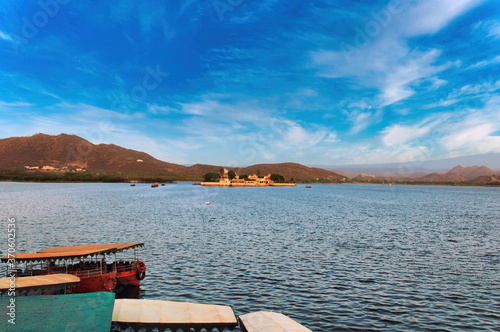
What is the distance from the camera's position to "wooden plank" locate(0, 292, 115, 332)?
14906 mm

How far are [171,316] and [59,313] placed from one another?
6074 mm

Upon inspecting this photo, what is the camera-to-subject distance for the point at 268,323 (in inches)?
685

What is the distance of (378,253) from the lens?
40.5 metres

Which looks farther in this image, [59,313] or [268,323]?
[268,323]

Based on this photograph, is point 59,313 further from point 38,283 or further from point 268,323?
point 268,323

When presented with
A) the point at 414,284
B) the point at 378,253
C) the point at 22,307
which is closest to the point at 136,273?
the point at 22,307

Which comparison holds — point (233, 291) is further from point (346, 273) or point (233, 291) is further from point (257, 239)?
point (257, 239)

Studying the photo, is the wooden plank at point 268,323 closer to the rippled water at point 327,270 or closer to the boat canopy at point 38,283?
the rippled water at point 327,270

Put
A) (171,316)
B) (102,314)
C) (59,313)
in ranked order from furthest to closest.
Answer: (171,316) → (102,314) → (59,313)

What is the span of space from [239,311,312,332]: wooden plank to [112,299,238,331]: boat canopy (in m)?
0.89

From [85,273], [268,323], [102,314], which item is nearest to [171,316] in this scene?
[102,314]

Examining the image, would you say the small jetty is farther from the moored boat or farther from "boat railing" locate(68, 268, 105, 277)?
"boat railing" locate(68, 268, 105, 277)

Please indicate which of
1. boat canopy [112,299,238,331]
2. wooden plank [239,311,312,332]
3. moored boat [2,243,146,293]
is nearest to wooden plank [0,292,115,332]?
boat canopy [112,299,238,331]

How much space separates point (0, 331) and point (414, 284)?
31388 millimetres
